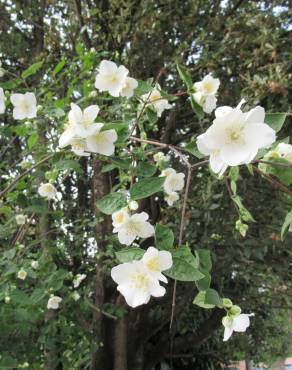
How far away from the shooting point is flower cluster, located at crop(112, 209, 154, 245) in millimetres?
856

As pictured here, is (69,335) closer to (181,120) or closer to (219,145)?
(181,120)

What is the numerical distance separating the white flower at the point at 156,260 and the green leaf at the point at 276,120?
26 centimetres

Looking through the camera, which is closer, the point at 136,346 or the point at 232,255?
the point at 232,255

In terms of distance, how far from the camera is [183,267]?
0.71 metres

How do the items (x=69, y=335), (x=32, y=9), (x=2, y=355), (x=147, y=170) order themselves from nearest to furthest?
(x=147, y=170)
(x=2, y=355)
(x=69, y=335)
(x=32, y=9)

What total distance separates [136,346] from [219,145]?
2.82 metres

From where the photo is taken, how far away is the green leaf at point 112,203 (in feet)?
2.81

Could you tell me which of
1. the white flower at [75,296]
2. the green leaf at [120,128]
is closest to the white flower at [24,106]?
the green leaf at [120,128]

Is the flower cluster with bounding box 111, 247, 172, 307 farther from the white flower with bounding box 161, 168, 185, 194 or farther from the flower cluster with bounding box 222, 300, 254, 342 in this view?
the white flower with bounding box 161, 168, 185, 194

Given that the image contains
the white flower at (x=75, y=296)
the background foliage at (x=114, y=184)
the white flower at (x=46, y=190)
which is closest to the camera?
the white flower at (x=46, y=190)

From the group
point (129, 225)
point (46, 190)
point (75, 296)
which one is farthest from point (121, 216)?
point (75, 296)

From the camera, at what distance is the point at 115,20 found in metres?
2.83

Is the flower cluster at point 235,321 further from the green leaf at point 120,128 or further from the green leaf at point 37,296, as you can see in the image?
the green leaf at point 37,296

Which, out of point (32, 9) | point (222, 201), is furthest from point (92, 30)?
point (222, 201)
